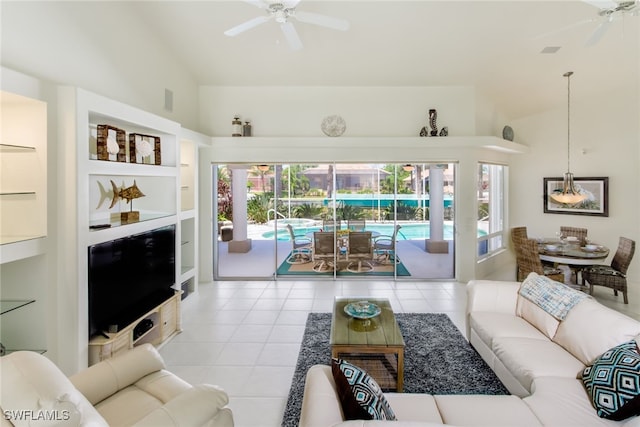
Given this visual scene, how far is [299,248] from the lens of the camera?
267 inches

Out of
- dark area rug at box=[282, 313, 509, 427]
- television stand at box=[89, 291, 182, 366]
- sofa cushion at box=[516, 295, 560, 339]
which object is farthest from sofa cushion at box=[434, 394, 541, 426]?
television stand at box=[89, 291, 182, 366]

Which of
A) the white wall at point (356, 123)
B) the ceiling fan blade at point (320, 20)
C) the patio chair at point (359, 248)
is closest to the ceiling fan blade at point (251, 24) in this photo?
the ceiling fan blade at point (320, 20)

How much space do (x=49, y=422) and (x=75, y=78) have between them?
122 inches

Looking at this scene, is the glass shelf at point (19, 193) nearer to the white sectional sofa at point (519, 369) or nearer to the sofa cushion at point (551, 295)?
the white sectional sofa at point (519, 369)

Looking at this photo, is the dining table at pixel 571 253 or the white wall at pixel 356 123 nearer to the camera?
the dining table at pixel 571 253

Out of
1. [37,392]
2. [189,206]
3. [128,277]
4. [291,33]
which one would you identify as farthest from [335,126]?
[37,392]

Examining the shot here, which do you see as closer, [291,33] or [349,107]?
[291,33]

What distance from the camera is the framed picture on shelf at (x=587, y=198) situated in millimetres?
6051

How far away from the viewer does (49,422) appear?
1293 millimetres

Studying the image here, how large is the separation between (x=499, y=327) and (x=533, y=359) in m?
0.55

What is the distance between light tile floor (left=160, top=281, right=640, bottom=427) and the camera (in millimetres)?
2842

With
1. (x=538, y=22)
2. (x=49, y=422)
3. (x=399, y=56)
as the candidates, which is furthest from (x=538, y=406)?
(x=399, y=56)

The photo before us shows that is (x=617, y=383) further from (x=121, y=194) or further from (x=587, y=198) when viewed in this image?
(x=587, y=198)

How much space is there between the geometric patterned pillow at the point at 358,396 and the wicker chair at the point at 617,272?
5.09 meters
